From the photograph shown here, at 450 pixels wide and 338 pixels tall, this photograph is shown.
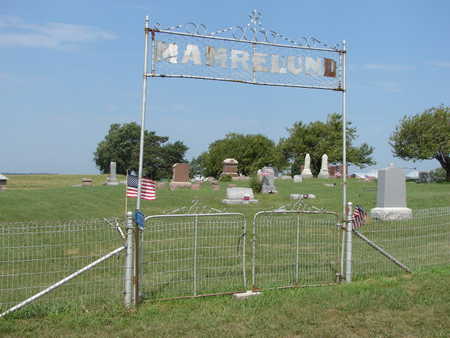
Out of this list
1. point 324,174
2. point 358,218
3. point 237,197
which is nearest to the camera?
point 358,218

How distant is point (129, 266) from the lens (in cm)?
633

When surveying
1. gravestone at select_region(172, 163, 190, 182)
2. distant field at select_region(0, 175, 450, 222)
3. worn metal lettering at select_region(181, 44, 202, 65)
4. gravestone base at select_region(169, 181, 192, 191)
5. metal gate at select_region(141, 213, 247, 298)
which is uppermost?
worn metal lettering at select_region(181, 44, 202, 65)

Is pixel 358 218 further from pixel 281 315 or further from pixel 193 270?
pixel 281 315

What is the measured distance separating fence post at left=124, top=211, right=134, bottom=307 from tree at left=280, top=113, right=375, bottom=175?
66085mm

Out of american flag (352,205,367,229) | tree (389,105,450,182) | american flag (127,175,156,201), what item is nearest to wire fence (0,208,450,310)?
american flag (352,205,367,229)

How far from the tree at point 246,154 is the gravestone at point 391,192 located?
59621 millimetres

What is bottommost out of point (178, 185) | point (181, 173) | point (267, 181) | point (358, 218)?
point (358, 218)

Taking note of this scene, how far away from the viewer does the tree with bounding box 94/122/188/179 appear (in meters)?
75.1

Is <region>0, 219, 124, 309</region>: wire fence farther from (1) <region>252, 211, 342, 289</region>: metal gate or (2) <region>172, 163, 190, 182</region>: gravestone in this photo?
(2) <region>172, 163, 190, 182</region>: gravestone

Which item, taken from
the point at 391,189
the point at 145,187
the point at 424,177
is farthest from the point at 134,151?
the point at 145,187

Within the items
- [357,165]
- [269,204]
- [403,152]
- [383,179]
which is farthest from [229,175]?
[357,165]

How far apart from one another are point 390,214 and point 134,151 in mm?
68970

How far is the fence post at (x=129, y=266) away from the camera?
247 inches

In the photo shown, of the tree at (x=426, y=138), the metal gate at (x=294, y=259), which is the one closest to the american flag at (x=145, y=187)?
the metal gate at (x=294, y=259)
